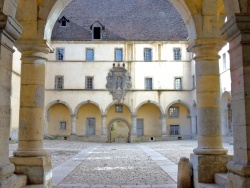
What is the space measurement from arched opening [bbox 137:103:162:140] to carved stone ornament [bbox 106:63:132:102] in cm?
285

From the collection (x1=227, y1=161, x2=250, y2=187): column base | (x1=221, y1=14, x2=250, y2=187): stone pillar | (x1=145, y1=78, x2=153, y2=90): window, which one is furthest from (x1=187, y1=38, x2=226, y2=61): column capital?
(x1=145, y1=78, x2=153, y2=90): window

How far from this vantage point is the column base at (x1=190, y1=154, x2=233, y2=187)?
627 cm

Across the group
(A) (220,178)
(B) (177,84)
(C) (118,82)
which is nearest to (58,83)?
(C) (118,82)

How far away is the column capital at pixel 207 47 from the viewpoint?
655 centimetres

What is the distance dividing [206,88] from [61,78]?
1070 inches

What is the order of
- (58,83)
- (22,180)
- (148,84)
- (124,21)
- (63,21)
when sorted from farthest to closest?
(124,21) < (63,21) < (148,84) < (58,83) < (22,180)

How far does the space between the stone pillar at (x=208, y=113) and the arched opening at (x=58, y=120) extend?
1073 inches

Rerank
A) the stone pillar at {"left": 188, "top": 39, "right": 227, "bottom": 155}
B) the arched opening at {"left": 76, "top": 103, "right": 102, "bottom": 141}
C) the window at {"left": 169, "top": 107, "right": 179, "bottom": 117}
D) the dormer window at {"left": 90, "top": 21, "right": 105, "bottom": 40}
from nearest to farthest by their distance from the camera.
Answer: the stone pillar at {"left": 188, "top": 39, "right": 227, "bottom": 155} → the arched opening at {"left": 76, "top": 103, "right": 102, "bottom": 141} → the dormer window at {"left": 90, "top": 21, "right": 105, "bottom": 40} → the window at {"left": 169, "top": 107, "right": 179, "bottom": 117}

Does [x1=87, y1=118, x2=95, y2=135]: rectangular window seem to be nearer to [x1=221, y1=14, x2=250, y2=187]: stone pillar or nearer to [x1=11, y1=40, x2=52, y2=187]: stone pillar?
[x1=11, y1=40, x2=52, y2=187]: stone pillar

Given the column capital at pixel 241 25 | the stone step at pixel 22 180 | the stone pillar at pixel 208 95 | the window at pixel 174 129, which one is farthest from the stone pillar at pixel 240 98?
the window at pixel 174 129

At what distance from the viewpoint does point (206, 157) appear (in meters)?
6.36

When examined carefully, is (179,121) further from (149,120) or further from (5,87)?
(5,87)

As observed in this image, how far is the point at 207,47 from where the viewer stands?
659 cm

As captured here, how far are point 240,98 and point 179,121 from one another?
1160 inches
